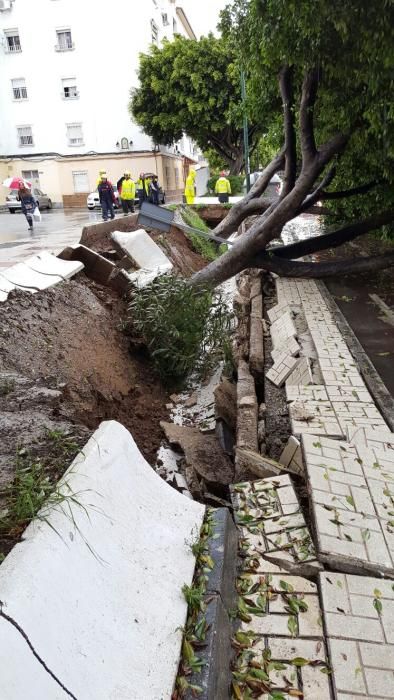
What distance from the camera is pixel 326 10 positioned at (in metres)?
4.96

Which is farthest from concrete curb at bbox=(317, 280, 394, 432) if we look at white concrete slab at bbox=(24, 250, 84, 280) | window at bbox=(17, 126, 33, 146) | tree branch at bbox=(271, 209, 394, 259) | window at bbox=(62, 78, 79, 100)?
window at bbox=(17, 126, 33, 146)

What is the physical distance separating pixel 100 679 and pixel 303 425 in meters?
2.59

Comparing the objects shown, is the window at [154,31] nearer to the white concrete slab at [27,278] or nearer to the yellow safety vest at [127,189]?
the yellow safety vest at [127,189]

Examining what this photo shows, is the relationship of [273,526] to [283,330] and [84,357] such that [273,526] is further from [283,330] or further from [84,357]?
[283,330]

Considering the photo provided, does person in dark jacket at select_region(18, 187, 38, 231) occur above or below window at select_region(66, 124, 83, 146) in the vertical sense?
below

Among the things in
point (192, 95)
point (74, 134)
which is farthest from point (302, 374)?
point (74, 134)

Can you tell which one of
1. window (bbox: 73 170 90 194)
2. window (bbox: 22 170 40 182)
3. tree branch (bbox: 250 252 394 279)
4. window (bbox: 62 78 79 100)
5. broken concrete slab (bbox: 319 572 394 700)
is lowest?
broken concrete slab (bbox: 319 572 394 700)

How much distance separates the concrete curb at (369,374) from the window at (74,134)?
31509 millimetres

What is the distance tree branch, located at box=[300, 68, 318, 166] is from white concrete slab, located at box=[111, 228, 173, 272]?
9.17 ft

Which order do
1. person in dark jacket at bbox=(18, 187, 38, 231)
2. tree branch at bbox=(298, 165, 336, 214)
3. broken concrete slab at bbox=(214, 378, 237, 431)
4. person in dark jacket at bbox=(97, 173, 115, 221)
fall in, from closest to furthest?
broken concrete slab at bbox=(214, 378, 237, 431) → tree branch at bbox=(298, 165, 336, 214) → person in dark jacket at bbox=(18, 187, 38, 231) → person in dark jacket at bbox=(97, 173, 115, 221)

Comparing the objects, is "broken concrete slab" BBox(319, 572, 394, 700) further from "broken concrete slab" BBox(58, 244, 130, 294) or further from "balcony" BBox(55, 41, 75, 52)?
"balcony" BBox(55, 41, 75, 52)

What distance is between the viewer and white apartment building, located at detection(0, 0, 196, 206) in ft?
105

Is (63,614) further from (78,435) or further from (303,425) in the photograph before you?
(303,425)

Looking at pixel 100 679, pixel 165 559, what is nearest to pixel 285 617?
pixel 165 559
